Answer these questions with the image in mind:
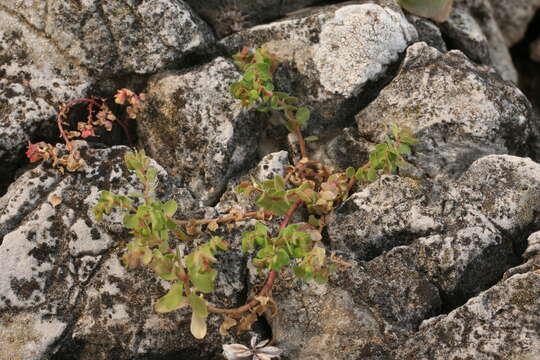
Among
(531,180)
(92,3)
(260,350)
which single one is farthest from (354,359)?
(92,3)

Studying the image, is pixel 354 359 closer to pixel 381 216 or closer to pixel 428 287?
pixel 428 287

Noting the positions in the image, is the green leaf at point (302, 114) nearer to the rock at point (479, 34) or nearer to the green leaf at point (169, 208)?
the green leaf at point (169, 208)

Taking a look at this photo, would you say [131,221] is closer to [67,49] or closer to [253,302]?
[253,302]

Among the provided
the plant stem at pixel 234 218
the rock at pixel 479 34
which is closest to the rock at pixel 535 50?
the rock at pixel 479 34

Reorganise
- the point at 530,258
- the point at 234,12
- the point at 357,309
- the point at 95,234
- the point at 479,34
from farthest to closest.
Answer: the point at 479,34 → the point at 234,12 → the point at 95,234 → the point at 530,258 → the point at 357,309

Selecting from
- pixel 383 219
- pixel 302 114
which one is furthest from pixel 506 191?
pixel 302 114

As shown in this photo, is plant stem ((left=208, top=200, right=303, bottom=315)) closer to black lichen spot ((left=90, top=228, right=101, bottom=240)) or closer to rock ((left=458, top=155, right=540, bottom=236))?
black lichen spot ((left=90, top=228, right=101, bottom=240))

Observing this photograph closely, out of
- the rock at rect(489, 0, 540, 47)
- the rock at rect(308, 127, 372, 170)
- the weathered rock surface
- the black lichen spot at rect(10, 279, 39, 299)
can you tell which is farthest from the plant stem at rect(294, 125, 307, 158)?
the weathered rock surface
